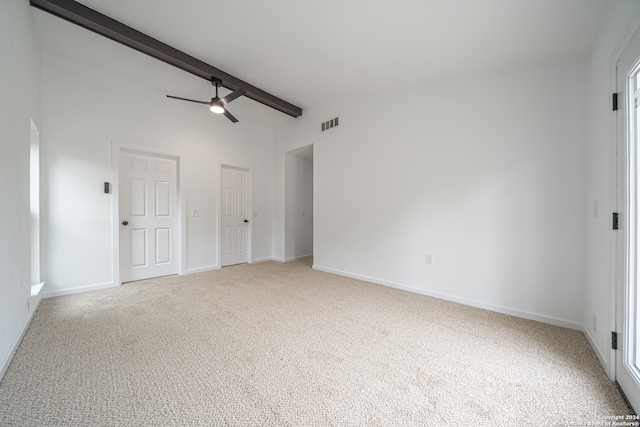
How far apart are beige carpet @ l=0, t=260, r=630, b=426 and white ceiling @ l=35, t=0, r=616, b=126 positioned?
264 centimetres

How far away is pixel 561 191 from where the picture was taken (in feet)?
8.00

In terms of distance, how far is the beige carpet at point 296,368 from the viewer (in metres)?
1.32

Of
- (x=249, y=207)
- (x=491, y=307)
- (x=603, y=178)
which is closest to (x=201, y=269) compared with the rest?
(x=249, y=207)

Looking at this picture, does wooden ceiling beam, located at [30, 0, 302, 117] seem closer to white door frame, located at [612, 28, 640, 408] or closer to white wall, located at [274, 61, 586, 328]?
white wall, located at [274, 61, 586, 328]

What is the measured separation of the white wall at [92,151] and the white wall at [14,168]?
2.17 ft

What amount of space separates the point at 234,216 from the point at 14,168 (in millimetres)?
3112

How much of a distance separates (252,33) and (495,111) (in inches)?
107

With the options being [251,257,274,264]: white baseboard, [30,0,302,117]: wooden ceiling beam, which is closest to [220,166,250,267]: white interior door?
[251,257,274,264]: white baseboard

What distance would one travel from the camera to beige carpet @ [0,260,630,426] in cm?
132

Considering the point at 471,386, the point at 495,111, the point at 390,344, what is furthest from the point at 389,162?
the point at 471,386

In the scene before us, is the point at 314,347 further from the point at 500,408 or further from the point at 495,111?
the point at 495,111

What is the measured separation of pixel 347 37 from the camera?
8.29ft

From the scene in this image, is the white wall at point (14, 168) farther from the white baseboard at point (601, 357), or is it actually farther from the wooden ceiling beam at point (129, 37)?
the white baseboard at point (601, 357)

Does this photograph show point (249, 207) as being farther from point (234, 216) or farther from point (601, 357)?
point (601, 357)
